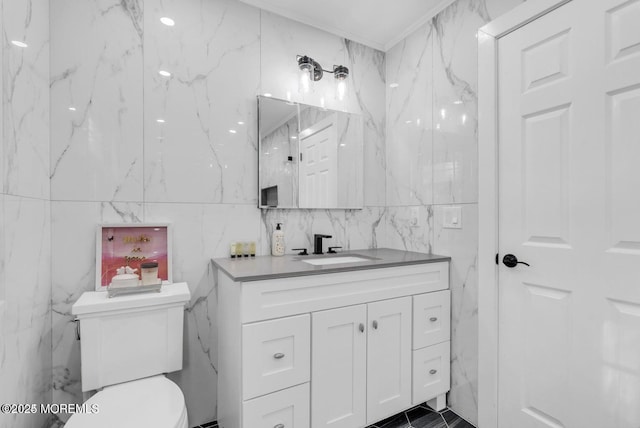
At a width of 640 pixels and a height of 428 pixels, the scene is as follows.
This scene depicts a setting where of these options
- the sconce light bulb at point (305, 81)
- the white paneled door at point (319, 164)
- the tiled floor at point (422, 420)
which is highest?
the sconce light bulb at point (305, 81)

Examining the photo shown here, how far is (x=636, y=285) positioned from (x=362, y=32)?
83.6 inches

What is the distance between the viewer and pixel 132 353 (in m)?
1.36

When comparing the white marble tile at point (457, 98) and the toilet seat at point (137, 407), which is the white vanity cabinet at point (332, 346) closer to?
the toilet seat at point (137, 407)

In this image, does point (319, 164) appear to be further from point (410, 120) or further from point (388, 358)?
point (388, 358)

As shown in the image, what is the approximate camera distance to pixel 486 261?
1692 mm

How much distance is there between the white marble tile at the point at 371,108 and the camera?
7.67 ft

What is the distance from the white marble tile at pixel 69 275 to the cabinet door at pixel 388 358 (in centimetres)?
144

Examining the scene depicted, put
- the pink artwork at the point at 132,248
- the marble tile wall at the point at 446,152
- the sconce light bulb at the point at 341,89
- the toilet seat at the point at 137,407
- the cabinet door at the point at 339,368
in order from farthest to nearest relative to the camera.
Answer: the sconce light bulb at the point at 341,89, the marble tile wall at the point at 446,152, the pink artwork at the point at 132,248, the cabinet door at the point at 339,368, the toilet seat at the point at 137,407

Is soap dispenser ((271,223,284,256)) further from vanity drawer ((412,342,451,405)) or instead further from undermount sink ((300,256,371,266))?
vanity drawer ((412,342,451,405))

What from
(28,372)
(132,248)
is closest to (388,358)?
(132,248)

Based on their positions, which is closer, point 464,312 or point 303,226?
point 464,312

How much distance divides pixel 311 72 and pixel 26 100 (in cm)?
149

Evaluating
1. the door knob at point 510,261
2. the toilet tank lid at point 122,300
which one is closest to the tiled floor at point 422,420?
the toilet tank lid at point 122,300

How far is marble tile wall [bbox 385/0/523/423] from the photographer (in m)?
1.79
